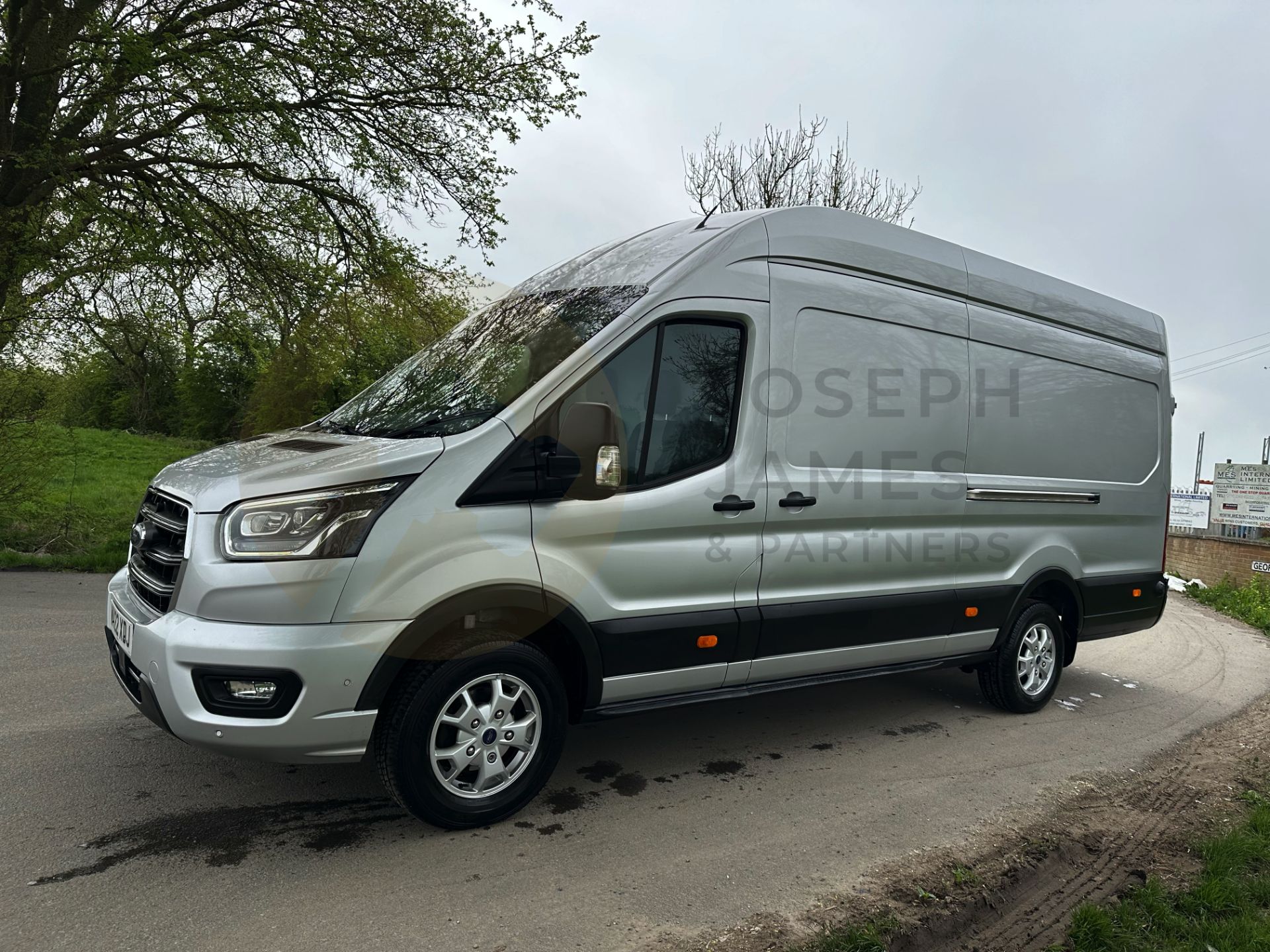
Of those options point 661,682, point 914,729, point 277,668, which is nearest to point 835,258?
point 661,682

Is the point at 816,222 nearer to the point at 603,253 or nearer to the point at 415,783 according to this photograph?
the point at 603,253

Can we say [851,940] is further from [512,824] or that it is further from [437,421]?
[437,421]

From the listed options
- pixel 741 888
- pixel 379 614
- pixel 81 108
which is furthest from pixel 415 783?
pixel 81 108

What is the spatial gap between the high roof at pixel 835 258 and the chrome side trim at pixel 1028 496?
114 cm

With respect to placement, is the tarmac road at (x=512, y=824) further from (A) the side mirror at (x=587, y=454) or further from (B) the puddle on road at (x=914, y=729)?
(A) the side mirror at (x=587, y=454)

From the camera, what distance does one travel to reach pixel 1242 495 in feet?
83.0

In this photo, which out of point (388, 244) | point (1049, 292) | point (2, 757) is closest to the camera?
point (2, 757)

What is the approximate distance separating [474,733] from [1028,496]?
387cm

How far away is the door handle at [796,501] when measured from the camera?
4211 mm

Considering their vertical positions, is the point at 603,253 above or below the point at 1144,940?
above

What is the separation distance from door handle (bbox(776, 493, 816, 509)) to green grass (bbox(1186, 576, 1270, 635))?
9.75 m

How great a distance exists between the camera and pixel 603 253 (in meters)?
4.57

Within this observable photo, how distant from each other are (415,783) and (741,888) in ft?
4.21

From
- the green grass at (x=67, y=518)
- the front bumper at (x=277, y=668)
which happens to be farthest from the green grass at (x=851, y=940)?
the green grass at (x=67, y=518)
